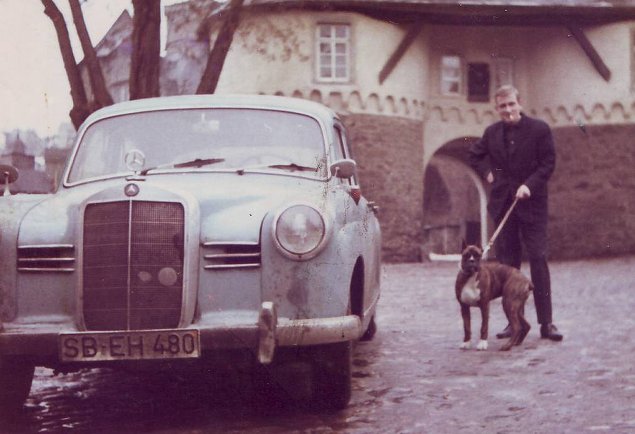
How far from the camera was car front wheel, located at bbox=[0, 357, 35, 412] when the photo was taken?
5145 millimetres

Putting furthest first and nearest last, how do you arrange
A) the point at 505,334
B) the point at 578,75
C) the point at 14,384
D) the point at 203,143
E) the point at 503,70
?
the point at 503,70
the point at 578,75
the point at 505,334
the point at 203,143
the point at 14,384

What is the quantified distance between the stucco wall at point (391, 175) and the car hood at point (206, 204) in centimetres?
1980

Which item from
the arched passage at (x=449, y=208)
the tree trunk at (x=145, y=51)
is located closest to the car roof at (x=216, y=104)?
the tree trunk at (x=145, y=51)

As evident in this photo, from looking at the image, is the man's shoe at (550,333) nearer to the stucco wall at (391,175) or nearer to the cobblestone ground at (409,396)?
the cobblestone ground at (409,396)

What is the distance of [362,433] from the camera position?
4.70 m

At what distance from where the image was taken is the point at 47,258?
4.80 metres

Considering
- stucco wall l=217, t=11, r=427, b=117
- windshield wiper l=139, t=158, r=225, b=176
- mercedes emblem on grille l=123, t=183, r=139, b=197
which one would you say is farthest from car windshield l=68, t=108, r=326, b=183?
stucco wall l=217, t=11, r=427, b=117

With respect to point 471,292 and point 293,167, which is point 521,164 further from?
point 293,167

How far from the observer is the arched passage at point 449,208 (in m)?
34.5

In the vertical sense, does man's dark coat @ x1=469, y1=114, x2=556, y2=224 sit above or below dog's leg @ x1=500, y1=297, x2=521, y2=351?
above

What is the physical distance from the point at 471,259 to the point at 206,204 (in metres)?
2.98

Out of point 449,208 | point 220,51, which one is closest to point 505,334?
point 220,51

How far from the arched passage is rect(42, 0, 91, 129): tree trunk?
65.8 feet

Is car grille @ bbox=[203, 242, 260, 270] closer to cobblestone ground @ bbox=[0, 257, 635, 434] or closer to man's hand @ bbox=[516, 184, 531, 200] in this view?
cobblestone ground @ bbox=[0, 257, 635, 434]
